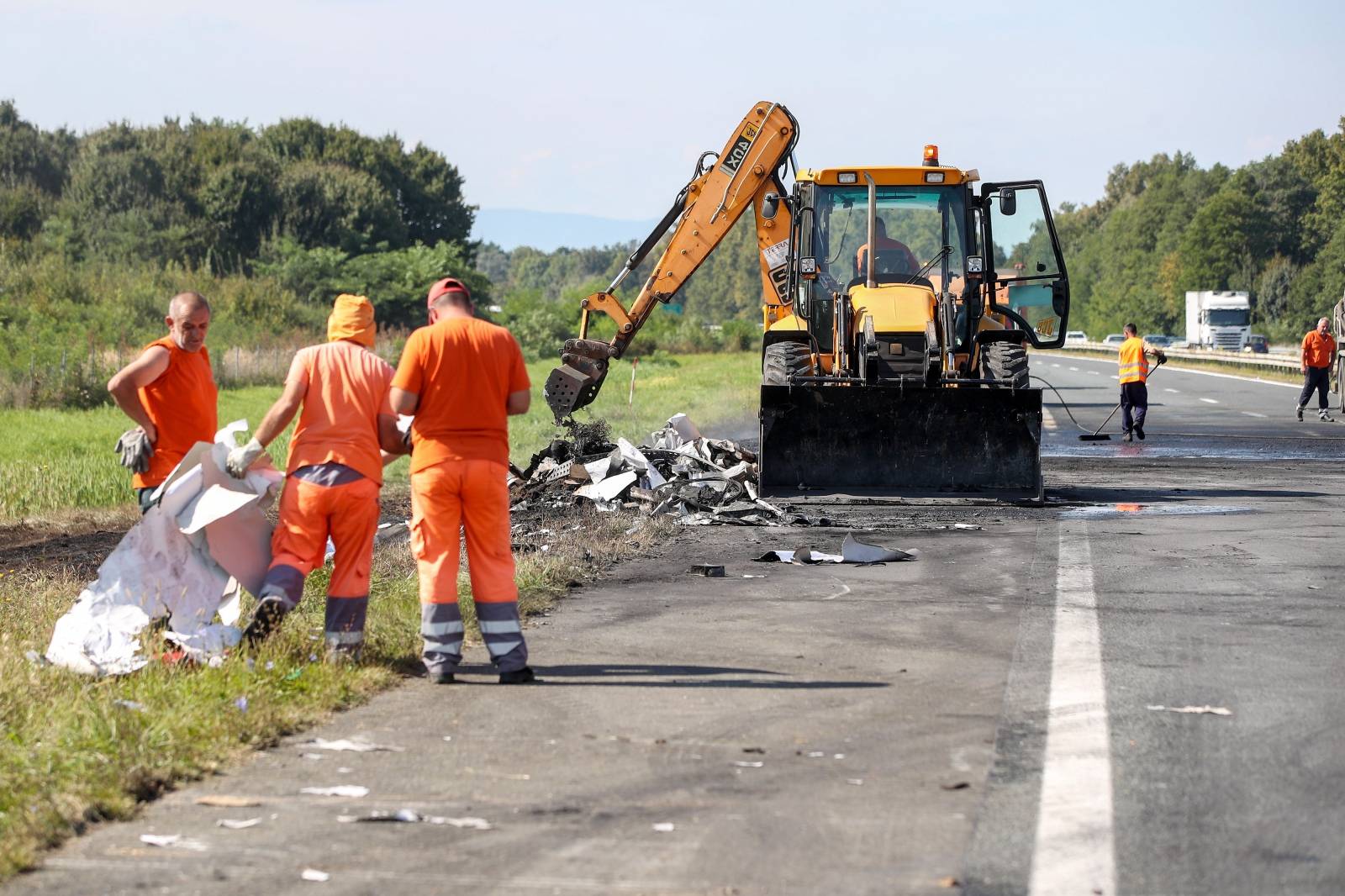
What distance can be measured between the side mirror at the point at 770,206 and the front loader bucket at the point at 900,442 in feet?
7.46

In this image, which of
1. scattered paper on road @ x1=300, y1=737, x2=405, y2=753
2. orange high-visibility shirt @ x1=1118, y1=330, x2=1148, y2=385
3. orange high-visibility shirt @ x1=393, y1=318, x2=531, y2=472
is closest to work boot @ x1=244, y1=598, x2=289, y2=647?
orange high-visibility shirt @ x1=393, y1=318, x2=531, y2=472

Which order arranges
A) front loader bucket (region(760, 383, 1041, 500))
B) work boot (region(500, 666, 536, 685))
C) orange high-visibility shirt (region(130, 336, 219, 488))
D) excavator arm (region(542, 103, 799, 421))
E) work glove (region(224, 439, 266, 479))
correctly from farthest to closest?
excavator arm (region(542, 103, 799, 421)) < front loader bucket (region(760, 383, 1041, 500)) < orange high-visibility shirt (region(130, 336, 219, 488)) < work glove (region(224, 439, 266, 479)) < work boot (region(500, 666, 536, 685))

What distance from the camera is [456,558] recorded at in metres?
7.70

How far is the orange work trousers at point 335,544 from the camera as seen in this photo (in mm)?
7664

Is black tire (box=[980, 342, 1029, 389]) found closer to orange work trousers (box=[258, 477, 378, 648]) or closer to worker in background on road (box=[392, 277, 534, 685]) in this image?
worker in background on road (box=[392, 277, 534, 685])

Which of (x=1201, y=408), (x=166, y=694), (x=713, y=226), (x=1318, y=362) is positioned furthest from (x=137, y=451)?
(x=1201, y=408)

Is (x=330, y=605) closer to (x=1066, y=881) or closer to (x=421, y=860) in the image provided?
(x=421, y=860)

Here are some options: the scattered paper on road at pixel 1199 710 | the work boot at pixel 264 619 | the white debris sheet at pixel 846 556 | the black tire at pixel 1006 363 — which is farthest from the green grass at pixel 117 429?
the scattered paper on road at pixel 1199 710

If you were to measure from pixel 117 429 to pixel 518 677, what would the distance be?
18653 millimetres

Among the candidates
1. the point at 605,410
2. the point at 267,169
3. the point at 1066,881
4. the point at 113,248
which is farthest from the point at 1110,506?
the point at 267,169

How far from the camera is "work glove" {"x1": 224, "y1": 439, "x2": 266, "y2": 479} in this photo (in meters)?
7.83

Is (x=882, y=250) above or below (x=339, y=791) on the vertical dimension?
above

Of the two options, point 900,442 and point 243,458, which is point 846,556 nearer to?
Result: point 900,442

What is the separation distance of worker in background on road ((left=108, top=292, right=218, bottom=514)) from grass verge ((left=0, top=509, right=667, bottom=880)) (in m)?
0.94
